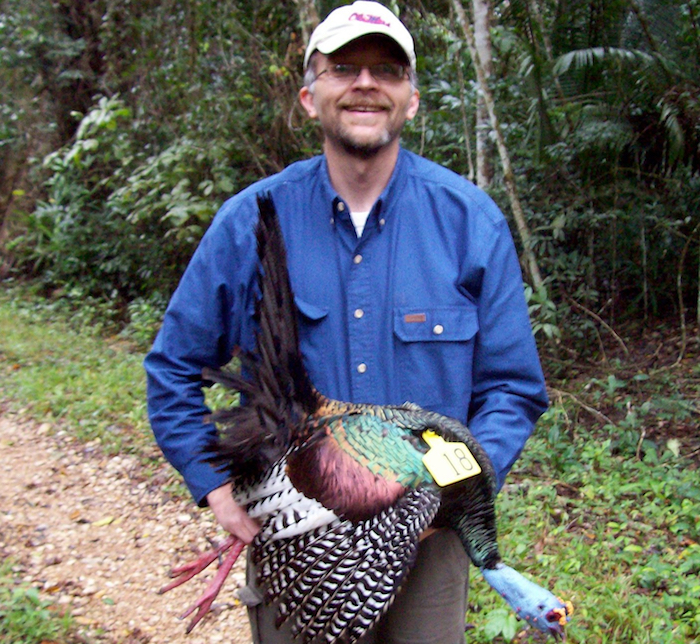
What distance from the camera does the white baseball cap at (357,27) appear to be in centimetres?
205

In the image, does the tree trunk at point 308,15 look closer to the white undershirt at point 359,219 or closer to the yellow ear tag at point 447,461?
the white undershirt at point 359,219

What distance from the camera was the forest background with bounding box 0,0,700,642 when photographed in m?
5.16

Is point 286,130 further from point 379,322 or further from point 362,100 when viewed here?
point 379,322

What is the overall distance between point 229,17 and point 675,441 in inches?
225

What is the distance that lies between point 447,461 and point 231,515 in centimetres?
67

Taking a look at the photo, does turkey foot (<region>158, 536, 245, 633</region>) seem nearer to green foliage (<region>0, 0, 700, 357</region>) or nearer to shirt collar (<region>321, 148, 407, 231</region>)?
shirt collar (<region>321, 148, 407, 231</region>)

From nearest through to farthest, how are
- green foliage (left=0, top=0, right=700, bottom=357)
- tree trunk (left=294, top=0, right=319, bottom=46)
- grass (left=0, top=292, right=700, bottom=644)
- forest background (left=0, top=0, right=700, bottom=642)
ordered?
grass (left=0, top=292, right=700, bottom=644) < forest background (left=0, top=0, right=700, bottom=642) < green foliage (left=0, top=0, right=700, bottom=357) < tree trunk (left=294, top=0, right=319, bottom=46)

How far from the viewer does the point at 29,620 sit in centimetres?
336

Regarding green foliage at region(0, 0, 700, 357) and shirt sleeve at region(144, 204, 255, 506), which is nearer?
shirt sleeve at region(144, 204, 255, 506)

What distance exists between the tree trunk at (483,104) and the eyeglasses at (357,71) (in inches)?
141

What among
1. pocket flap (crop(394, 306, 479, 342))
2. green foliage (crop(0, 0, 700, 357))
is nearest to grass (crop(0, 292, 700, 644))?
green foliage (crop(0, 0, 700, 357))

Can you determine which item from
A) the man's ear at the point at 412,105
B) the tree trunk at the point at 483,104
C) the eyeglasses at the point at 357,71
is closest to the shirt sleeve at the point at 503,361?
the man's ear at the point at 412,105

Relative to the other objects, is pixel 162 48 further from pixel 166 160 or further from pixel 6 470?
pixel 6 470

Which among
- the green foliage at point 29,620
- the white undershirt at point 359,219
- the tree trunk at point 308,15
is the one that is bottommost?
the green foliage at point 29,620
